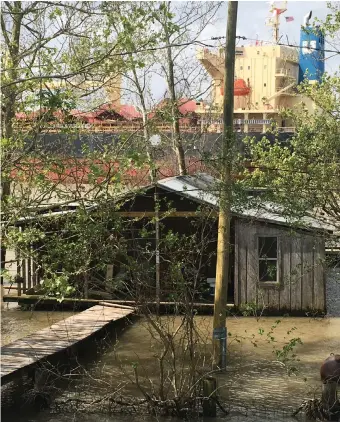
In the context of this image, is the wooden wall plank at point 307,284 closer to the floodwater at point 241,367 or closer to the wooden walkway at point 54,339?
the floodwater at point 241,367

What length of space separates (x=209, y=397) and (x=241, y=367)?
2.88 metres

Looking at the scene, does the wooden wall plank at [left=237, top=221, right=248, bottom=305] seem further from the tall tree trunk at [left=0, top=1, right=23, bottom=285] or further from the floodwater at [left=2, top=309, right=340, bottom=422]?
the tall tree trunk at [left=0, top=1, right=23, bottom=285]

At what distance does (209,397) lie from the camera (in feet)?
28.9

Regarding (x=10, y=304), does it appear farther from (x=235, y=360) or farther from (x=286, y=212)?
(x=286, y=212)

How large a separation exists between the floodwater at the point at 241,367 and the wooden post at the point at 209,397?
20 cm

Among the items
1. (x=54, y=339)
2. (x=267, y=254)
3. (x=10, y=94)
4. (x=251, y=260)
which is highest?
(x=10, y=94)

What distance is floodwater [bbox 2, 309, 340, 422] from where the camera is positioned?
9.18 metres

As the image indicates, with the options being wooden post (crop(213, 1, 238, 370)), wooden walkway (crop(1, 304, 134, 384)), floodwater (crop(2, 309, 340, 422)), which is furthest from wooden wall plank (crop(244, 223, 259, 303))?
wooden post (crop(213, 1, 238, 370))

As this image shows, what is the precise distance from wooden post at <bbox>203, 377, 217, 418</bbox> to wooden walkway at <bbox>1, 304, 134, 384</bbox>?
2.84 meters

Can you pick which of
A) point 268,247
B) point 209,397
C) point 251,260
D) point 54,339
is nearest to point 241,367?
point 209,397

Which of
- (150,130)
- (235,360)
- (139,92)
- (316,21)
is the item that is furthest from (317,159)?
(139,92)

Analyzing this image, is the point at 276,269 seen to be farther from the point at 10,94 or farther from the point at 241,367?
the point at 10,94

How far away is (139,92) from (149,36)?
15.3 m

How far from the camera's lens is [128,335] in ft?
46.6
